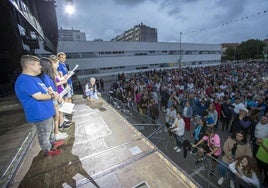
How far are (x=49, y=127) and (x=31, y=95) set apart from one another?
659 millimetres

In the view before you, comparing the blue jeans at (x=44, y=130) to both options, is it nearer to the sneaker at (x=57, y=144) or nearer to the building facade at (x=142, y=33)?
the sneaker at (x=57, y=144)

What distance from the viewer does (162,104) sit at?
32.7ft

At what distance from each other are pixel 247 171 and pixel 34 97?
14.1ft

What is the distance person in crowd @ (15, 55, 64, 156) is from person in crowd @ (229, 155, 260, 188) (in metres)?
3.96

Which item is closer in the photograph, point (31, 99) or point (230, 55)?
point (31, 99)

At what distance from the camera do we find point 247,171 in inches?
111

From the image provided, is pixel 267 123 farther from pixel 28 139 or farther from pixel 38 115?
pixel 28 139

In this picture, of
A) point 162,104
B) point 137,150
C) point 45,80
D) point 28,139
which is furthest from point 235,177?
point 162,104

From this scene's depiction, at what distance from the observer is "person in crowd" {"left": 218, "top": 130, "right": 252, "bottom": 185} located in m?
3.33

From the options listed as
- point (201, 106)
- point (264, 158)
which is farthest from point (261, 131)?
point (201, 106)

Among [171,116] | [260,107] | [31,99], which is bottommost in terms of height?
[171,116]

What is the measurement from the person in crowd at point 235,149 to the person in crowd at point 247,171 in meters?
0.27

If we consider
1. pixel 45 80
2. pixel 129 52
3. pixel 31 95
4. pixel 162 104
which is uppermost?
pixel 129 52

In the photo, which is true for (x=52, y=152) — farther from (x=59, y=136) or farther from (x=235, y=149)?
(x=235, y=149)
